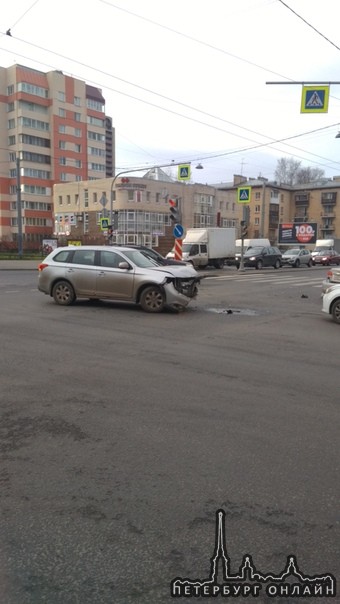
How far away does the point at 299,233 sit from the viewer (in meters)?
54.4

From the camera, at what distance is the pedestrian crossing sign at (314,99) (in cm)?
1347

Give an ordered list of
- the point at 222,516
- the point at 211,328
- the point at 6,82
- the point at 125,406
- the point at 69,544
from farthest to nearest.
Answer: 1. the point at 6,82
2. the point at 211,328
3. the point at 125,406
4. the point at 222,516
5. the point at 69,544

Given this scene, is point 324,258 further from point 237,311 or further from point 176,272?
point 176,272

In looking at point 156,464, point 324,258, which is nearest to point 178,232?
point 156,464

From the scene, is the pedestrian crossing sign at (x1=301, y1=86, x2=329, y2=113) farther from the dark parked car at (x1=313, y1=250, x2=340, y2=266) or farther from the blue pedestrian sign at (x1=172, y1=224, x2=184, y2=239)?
the dark parked car at (x1=313, y1=250, x2=340, y2=266)

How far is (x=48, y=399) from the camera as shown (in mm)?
5062

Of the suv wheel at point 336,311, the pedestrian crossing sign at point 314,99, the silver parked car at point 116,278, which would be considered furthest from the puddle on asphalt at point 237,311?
the pedestrian crossing sign at point 314,99

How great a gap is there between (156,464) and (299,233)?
2117 inches

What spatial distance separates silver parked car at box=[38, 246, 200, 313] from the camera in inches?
443

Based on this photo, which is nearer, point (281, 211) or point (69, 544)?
point (69, 544)

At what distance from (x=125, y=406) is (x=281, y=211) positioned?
327 ft

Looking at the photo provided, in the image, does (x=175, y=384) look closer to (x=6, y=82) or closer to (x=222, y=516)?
(x=222, y=516)

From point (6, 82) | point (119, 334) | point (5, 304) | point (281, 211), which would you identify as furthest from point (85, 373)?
point (281, 211)

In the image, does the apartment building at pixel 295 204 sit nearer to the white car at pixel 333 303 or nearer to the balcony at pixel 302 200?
the balcony at pixel 302 200
